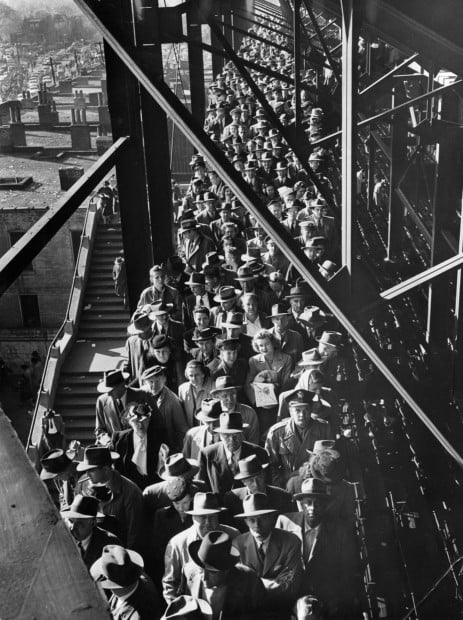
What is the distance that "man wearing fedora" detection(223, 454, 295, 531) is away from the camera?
199 inches

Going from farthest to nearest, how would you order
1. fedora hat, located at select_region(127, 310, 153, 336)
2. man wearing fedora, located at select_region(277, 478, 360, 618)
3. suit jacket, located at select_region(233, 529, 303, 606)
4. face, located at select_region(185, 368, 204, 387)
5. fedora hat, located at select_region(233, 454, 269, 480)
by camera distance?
fedora hat, located at select_region(127, 310, 153, 336)
face, located at select_region(185, 368, 204, 387)
fedora hat, located at select_region(233, 454, 269, 480)
man wearing fedora, located at select_region(277, 478, 360, 618)
suit jacket, located at select_region(233, 529, 303, 606)

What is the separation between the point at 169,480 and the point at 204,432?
33.1 inches

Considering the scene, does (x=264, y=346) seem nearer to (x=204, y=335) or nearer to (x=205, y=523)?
(x=204, y=335)

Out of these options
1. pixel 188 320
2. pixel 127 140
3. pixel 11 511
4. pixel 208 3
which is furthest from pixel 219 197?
pixel 11 511

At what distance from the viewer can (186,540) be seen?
4727mm

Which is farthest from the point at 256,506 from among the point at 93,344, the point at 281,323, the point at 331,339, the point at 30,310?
the point at 30,310

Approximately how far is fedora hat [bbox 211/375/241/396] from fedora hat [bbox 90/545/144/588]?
6.35ft

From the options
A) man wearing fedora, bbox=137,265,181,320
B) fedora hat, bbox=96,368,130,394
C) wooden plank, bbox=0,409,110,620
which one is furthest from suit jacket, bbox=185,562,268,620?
man wearing fedora, bbox=137,265,181,320

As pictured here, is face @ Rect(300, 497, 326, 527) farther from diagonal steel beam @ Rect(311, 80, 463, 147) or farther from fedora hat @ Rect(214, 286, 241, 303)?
fedora hat @ Rect(214, 286, 241, 303)

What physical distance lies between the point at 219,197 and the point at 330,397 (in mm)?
6918

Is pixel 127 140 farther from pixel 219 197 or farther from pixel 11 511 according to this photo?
pixel 11 511

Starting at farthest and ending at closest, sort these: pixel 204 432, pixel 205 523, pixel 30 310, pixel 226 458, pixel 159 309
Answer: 1. pixel 30 310
2. pixel 159 309
3. pixel 204 432
4. pixel 226 458
5. pixel 205 523

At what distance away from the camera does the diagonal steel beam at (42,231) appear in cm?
411

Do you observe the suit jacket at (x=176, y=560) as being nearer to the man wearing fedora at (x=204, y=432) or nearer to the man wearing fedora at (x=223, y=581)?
the man wearing fedora at (x=223, y=581)
